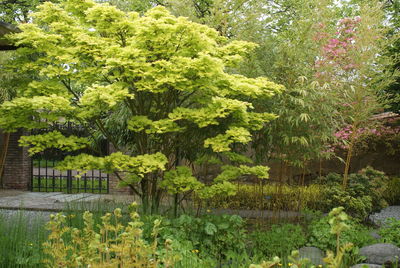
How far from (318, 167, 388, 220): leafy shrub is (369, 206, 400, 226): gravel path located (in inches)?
18.4

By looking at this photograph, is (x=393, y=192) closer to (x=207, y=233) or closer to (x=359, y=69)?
(x=359, y=69)

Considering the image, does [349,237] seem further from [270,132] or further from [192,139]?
[192,139]

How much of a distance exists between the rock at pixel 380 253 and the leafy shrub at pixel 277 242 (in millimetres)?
889

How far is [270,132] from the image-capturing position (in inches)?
245

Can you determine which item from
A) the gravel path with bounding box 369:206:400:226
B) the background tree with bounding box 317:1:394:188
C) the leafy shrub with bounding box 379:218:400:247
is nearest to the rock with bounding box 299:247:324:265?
the leafy shrub with bounding box 379:218:400:247

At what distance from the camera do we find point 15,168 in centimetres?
1128

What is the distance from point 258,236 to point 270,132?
1.62 metres

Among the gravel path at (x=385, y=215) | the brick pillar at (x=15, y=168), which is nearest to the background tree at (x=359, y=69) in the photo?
the gravel path at (x=385, y=215)

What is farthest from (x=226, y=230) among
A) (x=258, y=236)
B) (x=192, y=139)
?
(x=192, y=139)

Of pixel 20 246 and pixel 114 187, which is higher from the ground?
pixel 20 246

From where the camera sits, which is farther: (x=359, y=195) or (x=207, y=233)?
(x=359, y=195)

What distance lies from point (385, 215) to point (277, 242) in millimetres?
4801

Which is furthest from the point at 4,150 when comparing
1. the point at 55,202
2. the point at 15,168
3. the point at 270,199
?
the point at 270,199

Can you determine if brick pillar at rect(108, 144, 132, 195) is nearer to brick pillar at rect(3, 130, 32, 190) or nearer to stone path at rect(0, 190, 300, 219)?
stone path at rect(0, 190, 300, 219)
